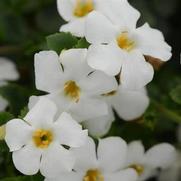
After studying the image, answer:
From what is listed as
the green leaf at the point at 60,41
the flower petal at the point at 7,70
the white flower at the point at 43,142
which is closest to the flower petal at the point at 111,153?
the white flower at the point at 43,142

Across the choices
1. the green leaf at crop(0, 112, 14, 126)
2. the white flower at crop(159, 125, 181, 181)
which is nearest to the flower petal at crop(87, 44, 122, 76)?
the green leaf at crop(0, 112, 14, 126)

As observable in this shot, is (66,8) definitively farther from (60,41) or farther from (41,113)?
(41,113)

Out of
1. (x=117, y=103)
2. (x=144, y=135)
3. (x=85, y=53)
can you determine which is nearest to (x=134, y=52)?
(x=85, y=53)

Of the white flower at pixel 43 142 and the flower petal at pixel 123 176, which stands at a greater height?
the white flower at pixel 43 142

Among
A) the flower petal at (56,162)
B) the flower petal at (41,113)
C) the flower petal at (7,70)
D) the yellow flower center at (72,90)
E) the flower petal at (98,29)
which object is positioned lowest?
the flower petal at (7,70)

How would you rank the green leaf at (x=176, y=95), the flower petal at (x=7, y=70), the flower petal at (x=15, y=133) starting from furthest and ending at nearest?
1. the flower petal at (x=7, y=70)
2. the green leaf at (x=176, y=95)
3. the flower petal at (x=15, y=133)

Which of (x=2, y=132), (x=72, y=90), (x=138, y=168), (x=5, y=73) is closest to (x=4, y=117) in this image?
(x=2, y=132)

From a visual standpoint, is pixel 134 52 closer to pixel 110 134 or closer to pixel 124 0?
pixel 124 0

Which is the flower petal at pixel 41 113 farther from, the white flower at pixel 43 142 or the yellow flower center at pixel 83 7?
the yellow flower center at pixel 83 7
